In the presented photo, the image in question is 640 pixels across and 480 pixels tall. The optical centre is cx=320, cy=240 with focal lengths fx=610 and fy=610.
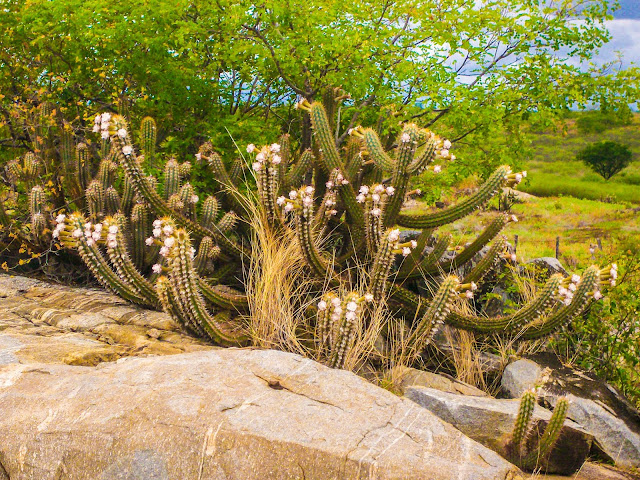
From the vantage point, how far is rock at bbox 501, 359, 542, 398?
5.54m

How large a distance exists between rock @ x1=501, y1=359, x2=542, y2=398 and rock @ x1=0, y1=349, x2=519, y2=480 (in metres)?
2.18

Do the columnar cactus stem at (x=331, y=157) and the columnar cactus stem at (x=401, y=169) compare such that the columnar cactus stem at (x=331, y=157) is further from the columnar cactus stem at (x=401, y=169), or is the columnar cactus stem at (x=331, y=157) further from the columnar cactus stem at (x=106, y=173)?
the columnar cactus stem at (x=106, y=173)

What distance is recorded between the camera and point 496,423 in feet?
14.5

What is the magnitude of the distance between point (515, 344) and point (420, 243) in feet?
4.91

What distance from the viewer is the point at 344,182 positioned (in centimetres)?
639

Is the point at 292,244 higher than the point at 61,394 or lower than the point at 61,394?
higher

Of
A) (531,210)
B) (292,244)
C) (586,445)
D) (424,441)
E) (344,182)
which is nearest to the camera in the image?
(424,441)

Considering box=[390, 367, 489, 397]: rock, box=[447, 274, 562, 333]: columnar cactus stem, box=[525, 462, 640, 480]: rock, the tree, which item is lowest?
box=[525, 462, 640, 480]: rock

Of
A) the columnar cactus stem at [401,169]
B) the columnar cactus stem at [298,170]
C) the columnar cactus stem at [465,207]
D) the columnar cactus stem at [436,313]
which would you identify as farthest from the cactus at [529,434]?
the columnar cactus stem at [298,170]

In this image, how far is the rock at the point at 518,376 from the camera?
5539 mm

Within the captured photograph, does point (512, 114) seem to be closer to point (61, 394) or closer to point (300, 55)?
point (300, 55)

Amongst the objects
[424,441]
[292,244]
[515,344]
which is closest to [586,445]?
[424,441]

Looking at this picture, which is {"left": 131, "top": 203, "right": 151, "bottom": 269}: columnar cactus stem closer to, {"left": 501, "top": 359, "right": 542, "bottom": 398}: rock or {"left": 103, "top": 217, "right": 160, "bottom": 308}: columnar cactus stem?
{"left": 103, "top": 217, "right": 160, "bottom": 308}: columnar cactus stem

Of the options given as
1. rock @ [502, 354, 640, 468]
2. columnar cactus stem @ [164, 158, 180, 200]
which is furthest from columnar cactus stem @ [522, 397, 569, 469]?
columnar cactus stem @ [164, 158, 180, 200]
